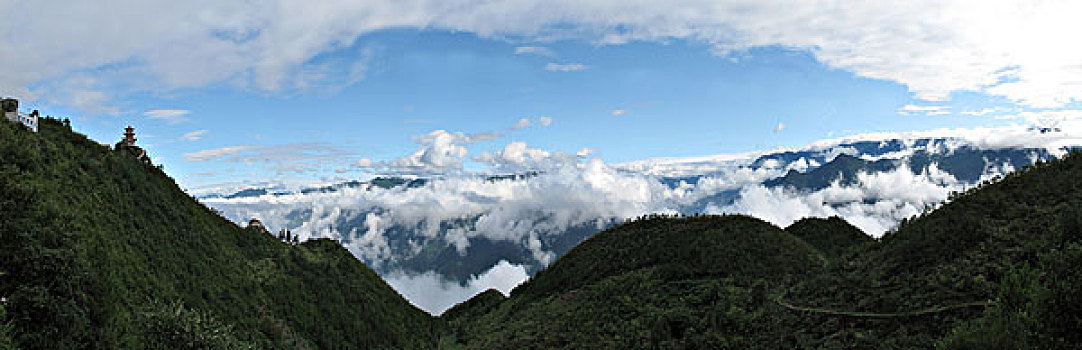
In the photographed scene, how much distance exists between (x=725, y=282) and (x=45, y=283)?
1659 inches

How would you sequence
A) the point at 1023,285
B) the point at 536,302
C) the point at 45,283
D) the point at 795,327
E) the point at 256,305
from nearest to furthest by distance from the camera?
the point at 1023,285
the point at 45,283
the point at 795,327
the point at 256,305
the point at 536,302

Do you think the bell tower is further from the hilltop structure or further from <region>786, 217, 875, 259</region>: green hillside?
<region>786, 217, 875, 259</region>: green hillside

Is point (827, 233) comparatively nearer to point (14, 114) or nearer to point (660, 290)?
point (660, 290)

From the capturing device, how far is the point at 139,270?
24.1m

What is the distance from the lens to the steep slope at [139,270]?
16.8m

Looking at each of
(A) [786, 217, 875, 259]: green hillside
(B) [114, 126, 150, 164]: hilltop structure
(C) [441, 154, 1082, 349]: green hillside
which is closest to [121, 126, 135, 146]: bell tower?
(B) [114, 126, 150, 164]: hilltop structure

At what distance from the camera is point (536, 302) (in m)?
67.9

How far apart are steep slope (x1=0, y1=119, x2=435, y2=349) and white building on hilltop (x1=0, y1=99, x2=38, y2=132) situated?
0.83 m

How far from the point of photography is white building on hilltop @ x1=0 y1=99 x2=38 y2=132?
93.2 ft

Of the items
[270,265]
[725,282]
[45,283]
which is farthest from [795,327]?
[270,265]

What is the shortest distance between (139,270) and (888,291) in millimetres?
34785

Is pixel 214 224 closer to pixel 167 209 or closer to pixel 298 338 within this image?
pixel 167 209

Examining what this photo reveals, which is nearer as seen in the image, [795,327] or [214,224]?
[795,327]

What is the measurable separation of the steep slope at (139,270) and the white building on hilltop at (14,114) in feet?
2.72
